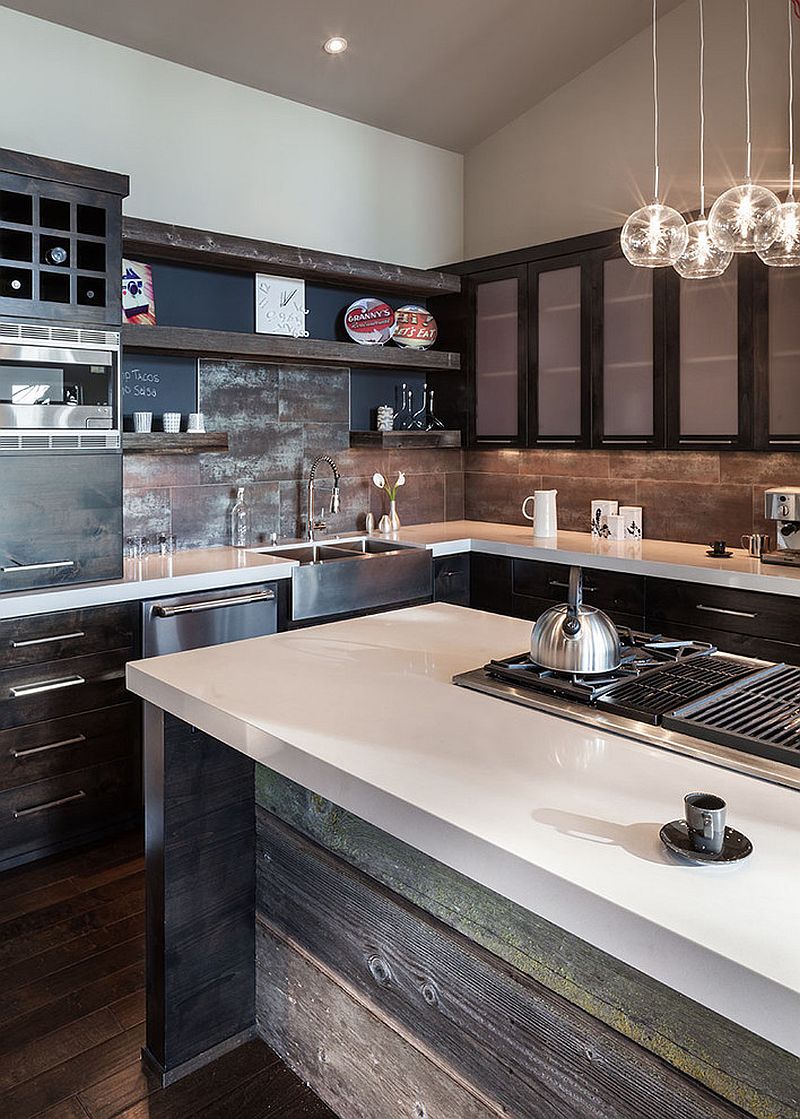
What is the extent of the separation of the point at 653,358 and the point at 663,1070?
339 centimetres

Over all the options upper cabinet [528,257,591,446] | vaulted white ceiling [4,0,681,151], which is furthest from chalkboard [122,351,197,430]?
upper cabinet [528,257,591,446]

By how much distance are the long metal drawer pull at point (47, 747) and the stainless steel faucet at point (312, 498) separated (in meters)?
1.75

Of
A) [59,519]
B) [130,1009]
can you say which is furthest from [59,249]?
[130,1009]

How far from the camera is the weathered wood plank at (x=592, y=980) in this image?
41.3 inches

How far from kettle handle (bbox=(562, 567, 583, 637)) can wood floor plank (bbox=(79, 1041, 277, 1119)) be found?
1253 mm

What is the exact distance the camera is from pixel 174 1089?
1998mm

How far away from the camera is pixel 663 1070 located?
3.81ft

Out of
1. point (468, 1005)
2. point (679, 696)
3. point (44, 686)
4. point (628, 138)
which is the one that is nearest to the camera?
point (468, 1005)

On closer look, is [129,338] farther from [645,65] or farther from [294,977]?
[645,65]

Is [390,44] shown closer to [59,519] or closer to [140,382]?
[140,382]

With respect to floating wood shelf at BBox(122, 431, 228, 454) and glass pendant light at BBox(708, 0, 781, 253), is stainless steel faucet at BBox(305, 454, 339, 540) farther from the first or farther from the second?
glass pendant light at BBox(708, 0, 781, 253)

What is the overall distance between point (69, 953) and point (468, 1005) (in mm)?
1557

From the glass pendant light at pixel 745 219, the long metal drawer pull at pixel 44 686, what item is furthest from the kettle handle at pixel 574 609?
the long metal drawer pull at pixel 44 686

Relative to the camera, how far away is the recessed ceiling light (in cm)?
390
